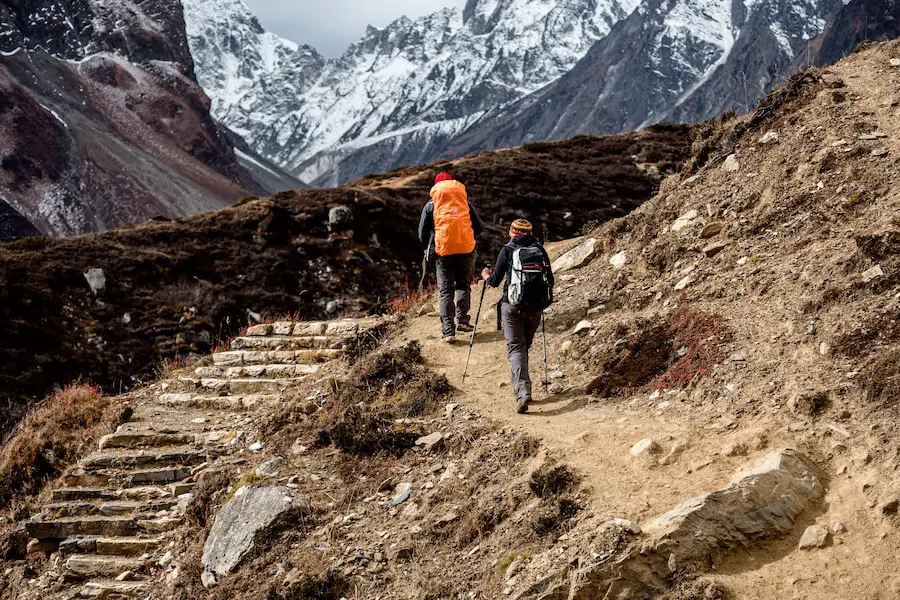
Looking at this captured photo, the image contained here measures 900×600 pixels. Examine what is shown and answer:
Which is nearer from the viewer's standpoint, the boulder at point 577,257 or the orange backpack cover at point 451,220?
the orange backpack cover at point 451,220

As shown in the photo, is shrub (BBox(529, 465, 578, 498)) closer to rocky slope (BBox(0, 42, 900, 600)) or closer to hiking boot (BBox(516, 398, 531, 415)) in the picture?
rocky slope (BBox(0, 42, 900, 600))

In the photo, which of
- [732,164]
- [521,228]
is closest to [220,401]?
[521,228]

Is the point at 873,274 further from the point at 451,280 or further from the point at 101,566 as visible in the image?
the point at 101,566

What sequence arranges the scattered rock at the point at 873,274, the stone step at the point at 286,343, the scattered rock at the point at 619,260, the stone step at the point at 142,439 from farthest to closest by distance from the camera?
the stone step at the point at 286,343 → the scattered rock at the point at 619,260 → the stone step at the point at 142,439 → the scattered rock at the point at 873,274

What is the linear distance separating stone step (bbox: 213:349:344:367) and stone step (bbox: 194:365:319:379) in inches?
10.7


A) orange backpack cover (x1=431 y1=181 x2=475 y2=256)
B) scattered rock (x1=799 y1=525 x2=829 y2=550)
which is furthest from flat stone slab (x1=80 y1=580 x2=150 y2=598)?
scattered rock (x1=799 y1=525 x2=829 y2=550)

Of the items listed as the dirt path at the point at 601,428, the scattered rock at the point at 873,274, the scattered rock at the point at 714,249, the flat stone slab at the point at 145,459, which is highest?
the scattered rock at the point at 714,249

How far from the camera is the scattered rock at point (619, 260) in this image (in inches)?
456

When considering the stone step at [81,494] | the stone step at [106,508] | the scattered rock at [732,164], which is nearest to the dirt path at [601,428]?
the scattered rock at [732,164]

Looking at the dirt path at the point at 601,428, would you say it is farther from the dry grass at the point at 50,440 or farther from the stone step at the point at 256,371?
the dry grass at the point at 50,440

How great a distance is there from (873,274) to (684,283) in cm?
259

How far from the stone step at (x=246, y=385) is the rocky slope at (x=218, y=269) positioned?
3799 millimetres

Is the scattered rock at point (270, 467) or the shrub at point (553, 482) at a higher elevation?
the shrub at point (553, 482)

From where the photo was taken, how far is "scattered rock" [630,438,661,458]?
654 centimetres
